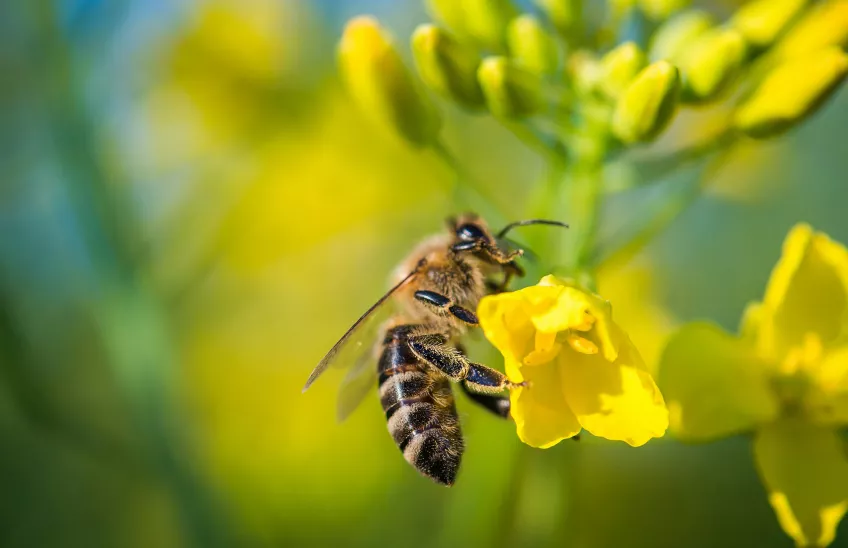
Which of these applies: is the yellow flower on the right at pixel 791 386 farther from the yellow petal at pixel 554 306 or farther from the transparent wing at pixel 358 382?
the transparent wing at pixel 358 382

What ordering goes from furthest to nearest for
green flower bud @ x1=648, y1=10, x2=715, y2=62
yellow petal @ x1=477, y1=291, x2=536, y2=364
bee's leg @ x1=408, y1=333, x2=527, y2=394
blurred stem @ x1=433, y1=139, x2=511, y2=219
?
blurred stem @ x1=433, y1=139, x2=511, y2=219 → green flower bud @ x1=648, y1=10, x2=715, y2=62 → bee's leg @ x1=408, y1=333, x2=527, y2=394 → yellow petal @ x1=477, y1=291, x2=536, y2=364

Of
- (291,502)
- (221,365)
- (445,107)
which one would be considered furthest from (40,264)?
(445,107)

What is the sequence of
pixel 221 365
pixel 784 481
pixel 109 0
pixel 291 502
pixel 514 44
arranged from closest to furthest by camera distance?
pixel 784 481 → pixel 514 44 → pixel 109 0 → pixel 291 502 → pixel 221 365

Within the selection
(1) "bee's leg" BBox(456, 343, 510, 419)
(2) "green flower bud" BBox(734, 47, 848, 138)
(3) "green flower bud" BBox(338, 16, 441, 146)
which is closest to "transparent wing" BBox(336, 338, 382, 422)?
(1) "bee's leg" BBox(456, 343, 510, 419)

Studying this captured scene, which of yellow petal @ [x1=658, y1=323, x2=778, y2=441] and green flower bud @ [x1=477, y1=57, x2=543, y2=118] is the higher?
green flower bud @ [x1=477, y1=57, x2=543, y2=118]

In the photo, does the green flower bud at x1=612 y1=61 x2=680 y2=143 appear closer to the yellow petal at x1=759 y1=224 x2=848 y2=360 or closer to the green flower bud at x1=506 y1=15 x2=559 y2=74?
the green flower bud at x1=506 y1=15 x2=559 y2=74

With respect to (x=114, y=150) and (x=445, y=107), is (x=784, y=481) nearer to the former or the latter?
(x=114, y=150)

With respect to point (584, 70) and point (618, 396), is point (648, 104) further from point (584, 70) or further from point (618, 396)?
point (618, 396)

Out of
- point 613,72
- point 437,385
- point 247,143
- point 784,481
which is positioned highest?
point 247,143
